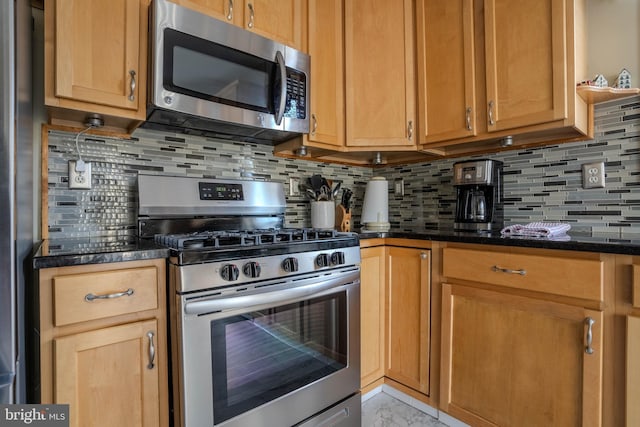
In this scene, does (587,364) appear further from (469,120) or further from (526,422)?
(469,120)

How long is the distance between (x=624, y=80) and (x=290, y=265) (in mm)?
1728

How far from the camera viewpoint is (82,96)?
47.3 inches

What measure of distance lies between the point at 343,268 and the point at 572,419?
1.02 m

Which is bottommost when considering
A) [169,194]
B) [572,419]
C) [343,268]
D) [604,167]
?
[572,419]

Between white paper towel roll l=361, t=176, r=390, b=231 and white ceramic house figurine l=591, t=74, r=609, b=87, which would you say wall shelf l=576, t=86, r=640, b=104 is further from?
white paper towel roll l=361, t=176, r=390, b=231

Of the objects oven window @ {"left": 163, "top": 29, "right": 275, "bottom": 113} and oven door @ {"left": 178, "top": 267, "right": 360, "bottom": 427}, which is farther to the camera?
oven window @ {"left": 163, "top": 29, "right": 275, "bottom": 113}

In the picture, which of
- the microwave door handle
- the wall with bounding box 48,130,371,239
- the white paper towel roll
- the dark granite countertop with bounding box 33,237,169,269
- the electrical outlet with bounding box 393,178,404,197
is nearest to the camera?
the dark granite countertop with bounding box 33,237,169,269

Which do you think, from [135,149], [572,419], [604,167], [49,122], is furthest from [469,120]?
[49,122]

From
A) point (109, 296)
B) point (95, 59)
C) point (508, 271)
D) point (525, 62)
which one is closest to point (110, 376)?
point (109, 296)

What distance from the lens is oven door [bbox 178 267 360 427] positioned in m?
1.08

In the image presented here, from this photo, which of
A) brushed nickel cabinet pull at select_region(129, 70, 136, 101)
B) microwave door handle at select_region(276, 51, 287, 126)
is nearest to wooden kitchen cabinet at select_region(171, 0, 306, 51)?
microwave door handle at select_region(276, 51, 287, 126)

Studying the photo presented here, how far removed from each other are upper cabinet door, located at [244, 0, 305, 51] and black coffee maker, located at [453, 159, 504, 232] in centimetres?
112

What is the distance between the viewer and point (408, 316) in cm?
175

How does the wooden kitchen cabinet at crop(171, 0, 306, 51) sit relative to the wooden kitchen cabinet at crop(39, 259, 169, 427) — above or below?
above
